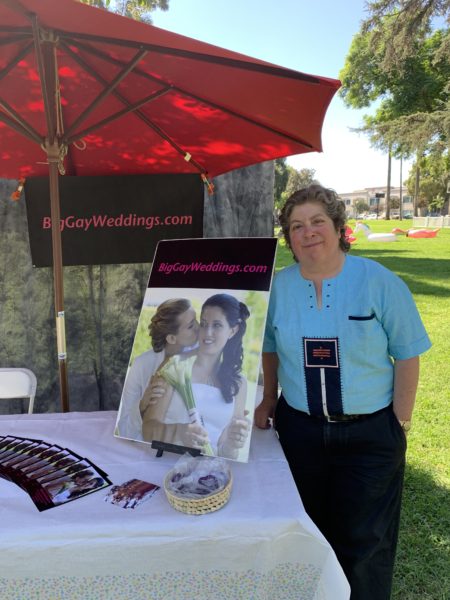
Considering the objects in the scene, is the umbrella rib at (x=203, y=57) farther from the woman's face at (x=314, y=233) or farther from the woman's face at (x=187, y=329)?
the woman's face at (x=187, y=329)

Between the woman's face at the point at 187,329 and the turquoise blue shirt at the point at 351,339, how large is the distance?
0.34 m

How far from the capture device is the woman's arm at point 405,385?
157 centimetres

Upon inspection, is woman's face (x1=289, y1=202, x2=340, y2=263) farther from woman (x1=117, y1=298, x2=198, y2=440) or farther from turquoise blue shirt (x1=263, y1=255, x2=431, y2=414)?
woman (x1=117, y1=298, x2=198, y2=440)

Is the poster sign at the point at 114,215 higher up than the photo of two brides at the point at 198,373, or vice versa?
the poster sign at the point at 114,215

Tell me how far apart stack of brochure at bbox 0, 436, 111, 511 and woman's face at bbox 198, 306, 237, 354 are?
56 cm

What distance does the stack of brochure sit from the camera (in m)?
1.26

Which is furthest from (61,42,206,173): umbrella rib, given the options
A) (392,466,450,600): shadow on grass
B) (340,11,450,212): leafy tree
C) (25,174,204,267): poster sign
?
(340,11,450,212): leafy tree

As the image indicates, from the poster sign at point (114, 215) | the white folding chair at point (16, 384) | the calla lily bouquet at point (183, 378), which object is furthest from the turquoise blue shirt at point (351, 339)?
the white folding chair at point (16, 384)

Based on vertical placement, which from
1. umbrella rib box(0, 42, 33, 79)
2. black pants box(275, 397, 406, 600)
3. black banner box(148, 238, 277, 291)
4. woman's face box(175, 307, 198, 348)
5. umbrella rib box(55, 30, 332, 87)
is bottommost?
black pants box(275, 397, 406, 600)

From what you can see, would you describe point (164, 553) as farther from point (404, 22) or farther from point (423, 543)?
point (404, 22)

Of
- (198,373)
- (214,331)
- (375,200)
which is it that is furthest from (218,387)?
(375,200)

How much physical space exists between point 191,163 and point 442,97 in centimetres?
1849

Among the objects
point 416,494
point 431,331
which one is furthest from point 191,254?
point 431,331

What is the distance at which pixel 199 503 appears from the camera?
3.75ft
